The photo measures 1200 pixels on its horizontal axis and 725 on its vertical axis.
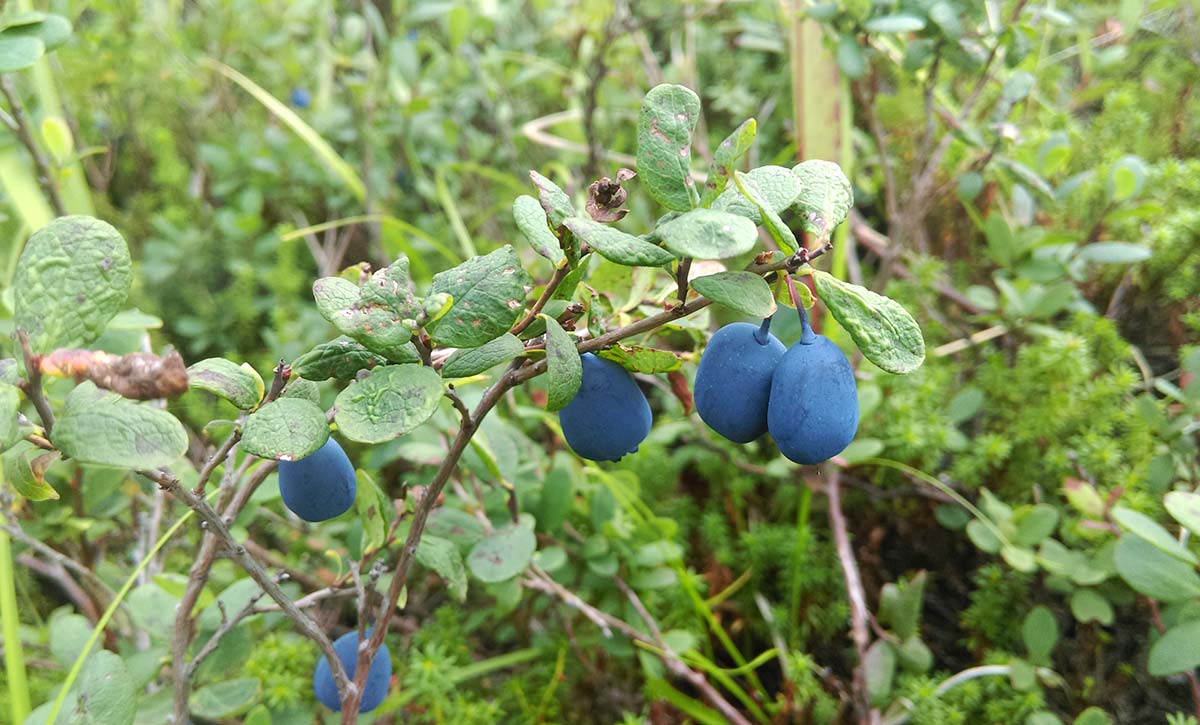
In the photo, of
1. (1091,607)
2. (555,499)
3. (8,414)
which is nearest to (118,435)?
(8,414)

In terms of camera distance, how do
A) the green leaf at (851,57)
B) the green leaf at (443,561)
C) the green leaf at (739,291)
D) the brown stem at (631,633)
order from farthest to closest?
1. the green leaf at (851,57)
2. the brown stem at (631,633)
3. the green leaf at (443,561)
4. the green leaf at (739,291)

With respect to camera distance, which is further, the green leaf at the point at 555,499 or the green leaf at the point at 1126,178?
the green leaf at the point at 1126,178

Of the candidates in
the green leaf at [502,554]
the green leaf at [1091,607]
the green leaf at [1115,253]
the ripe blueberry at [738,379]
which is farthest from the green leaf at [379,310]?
the green leaf at [1115,253]

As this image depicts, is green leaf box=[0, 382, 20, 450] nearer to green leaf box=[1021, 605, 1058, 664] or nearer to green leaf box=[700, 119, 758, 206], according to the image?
green leaf box=[700, 119, 758, 206]

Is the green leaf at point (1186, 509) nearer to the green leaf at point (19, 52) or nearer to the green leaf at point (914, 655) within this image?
the green leaf at point (914, 655)

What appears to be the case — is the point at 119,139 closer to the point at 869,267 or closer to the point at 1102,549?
the point at 869,267

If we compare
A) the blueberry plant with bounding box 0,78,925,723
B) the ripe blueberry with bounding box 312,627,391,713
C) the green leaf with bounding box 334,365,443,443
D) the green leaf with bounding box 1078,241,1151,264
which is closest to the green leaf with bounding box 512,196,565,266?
the blueberry plant with bounding box 0,78,925,723
